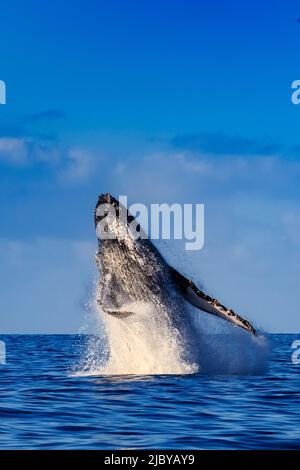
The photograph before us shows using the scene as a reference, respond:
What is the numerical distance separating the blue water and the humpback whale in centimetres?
221

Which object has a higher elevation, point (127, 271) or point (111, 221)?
point (111, 221)

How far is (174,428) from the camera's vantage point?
14.4 m

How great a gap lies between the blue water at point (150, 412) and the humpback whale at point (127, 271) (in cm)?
221

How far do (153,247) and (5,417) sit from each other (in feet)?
30.8

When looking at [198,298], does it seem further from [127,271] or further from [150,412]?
[150,412]

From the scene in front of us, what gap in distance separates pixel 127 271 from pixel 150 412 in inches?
304

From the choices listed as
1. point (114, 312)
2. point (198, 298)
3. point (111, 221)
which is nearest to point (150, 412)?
point (114, 312)

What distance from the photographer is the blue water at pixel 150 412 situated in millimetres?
13320

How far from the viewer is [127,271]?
2338 centimetres

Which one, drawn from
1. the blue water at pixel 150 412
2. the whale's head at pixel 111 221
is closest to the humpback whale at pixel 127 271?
the whale's head at pixel 111 221

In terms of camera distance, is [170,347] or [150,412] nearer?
[150,412]

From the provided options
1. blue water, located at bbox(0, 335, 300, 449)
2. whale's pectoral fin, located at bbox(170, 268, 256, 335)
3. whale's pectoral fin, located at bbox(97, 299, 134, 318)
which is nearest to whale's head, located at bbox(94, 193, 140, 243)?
whale's pectoral fin, located at bbox(97, 299, 134, 318)

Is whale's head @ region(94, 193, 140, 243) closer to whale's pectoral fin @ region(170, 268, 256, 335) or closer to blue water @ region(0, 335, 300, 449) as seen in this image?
whale's pectoral fin @ region(170, 268, 256, 335)

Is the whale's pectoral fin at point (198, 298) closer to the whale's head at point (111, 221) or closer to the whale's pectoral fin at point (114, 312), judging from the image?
the whale's pectoral fin at point (114, 312)
